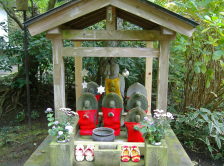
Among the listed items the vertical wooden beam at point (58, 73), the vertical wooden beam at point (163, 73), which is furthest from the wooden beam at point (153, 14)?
the vertical wooden beam at point (58, 73)

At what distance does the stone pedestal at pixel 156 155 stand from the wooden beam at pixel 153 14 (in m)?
1.25

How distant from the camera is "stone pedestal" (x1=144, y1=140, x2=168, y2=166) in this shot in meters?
1.96

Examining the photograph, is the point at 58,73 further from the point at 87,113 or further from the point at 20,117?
the point at 20,117

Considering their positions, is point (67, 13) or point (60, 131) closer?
point (60, 131)

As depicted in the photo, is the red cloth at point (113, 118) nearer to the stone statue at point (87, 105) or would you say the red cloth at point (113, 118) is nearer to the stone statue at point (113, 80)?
the stone statue at point (87, 105)

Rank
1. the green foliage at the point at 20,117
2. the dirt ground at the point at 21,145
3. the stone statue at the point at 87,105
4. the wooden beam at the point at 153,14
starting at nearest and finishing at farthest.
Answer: the wooden beam at the point at 153,14, the stone statue at the point at 87,105, the dirt ground at the point at 21,145, the green foliage at the point at 20,117

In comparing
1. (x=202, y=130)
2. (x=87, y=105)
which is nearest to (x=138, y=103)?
(x=87, y=105)

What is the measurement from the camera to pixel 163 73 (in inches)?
95.8

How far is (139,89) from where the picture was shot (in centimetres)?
320

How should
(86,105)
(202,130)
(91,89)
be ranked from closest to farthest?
(86,105) → (91,89) → (202,130)

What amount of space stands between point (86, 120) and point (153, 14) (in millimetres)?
1501

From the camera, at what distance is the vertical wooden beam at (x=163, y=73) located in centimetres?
239

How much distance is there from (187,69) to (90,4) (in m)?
2.36

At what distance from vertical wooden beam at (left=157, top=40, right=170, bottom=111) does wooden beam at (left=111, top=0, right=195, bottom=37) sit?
22 cm
